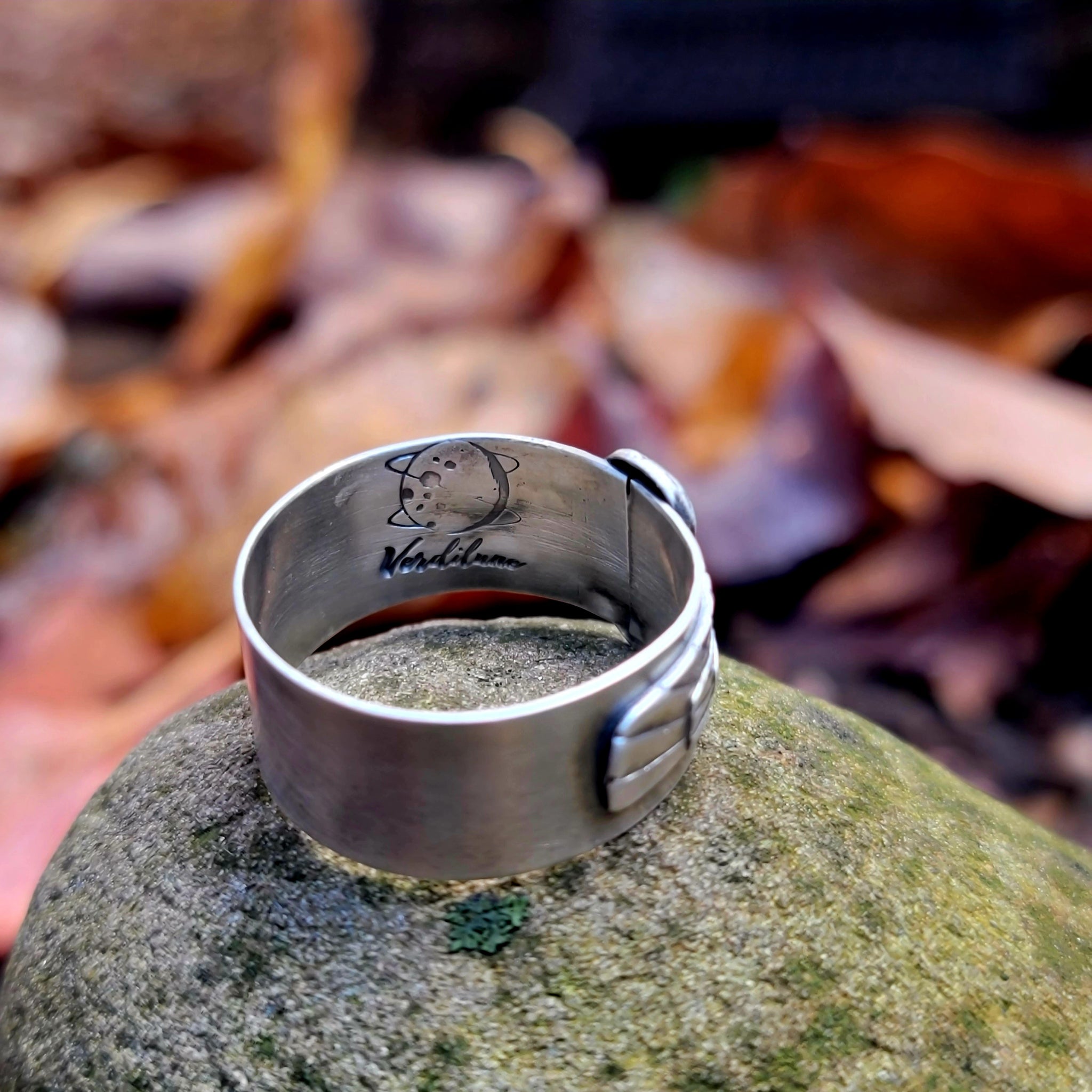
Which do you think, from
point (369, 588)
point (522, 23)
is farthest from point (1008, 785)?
point (522, 23)

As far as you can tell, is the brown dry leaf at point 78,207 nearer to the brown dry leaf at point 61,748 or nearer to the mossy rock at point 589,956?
the brown dry leaf at point 61,748

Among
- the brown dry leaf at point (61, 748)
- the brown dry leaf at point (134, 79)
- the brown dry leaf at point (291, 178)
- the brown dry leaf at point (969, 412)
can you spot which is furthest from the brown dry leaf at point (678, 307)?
the brown dry leaf at point (134, 79)

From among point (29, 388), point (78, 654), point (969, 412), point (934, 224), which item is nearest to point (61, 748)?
point (78, 654)

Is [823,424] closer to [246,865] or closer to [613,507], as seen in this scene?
[613,507]

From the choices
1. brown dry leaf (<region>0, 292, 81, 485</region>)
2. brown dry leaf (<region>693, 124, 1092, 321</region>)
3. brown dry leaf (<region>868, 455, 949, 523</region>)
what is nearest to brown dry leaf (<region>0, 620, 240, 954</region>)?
brown dry leaf (<region>0, 292, 81, 485</region>)

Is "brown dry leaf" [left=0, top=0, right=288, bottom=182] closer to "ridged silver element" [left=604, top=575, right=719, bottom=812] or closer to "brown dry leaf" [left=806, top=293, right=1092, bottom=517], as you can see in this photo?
"brown dry leaf" [left=806, top=293, right=1092, bottom=517]

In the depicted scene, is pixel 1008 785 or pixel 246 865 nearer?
pixel 246 865

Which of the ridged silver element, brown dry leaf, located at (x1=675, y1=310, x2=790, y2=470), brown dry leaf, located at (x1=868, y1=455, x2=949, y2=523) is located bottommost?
brown dry leaf, located at (x1=675, y1=310, x2=790, y2=470)
